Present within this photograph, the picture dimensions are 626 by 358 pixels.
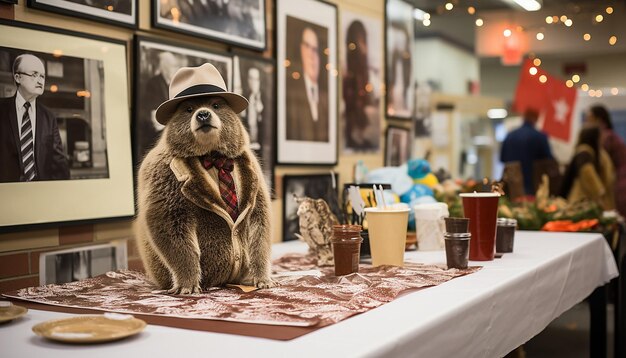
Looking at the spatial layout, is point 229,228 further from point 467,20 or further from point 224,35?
point 467,20

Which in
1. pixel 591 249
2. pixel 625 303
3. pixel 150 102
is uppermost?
pixel 150 102

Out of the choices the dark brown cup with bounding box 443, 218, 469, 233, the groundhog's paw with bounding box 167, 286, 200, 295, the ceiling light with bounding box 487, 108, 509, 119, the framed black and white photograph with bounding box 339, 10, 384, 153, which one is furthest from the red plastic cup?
the ceiling light with bounding box 487, 108, 509, 119

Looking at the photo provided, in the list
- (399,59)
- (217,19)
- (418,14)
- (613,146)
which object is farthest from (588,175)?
(217,19)

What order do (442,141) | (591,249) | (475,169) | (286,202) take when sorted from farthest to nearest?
(475,169)
(442,141)
(286,202)
(591,249)

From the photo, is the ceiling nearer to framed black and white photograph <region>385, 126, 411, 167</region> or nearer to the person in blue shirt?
the person in blue shirt

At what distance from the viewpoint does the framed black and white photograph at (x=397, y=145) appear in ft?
12.4

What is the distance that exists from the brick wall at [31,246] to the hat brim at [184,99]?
15.1 inches

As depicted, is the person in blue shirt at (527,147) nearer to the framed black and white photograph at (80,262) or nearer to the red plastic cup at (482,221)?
the red plastic cup at (482,221)

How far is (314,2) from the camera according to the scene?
3.03m

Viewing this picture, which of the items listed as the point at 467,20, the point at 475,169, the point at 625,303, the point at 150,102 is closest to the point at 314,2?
the point at 150,102

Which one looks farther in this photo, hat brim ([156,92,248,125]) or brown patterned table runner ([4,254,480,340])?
hat brim ([156,92,248,125])

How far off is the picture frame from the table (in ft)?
1.81

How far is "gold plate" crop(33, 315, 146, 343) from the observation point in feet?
3.53

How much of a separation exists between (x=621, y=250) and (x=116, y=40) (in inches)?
109
